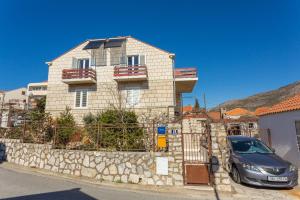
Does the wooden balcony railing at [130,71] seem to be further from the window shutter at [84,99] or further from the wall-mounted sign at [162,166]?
the wall-mounted sign at [162,166]

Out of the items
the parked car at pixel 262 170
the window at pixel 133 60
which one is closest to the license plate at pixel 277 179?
the parked car at pixel 262 170

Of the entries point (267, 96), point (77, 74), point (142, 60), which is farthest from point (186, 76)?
point (267, 96)

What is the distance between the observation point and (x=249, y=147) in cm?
860

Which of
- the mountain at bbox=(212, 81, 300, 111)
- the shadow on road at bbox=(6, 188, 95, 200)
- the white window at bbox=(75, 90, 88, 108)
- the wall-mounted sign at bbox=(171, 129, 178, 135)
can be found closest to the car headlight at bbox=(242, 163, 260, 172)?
the wall-mounted sign at bbox=(171, 129, 178, 135)

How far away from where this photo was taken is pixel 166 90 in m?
18.5

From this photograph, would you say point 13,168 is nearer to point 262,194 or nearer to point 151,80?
point 262,194

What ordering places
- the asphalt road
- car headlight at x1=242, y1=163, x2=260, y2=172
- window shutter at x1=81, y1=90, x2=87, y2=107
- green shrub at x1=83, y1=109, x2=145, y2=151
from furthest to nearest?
window shutter at x1=81, y1=90, x2=87, y2=107 → green shrub at x1=83, y1=109, x2=145, y2=151 → car headlight at x1=242, y1=163, x2=260, y2=172 → the asphalt road

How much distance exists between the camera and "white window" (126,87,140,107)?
744 inches

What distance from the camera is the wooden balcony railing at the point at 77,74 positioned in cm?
1905

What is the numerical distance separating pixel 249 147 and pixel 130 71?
507 inches

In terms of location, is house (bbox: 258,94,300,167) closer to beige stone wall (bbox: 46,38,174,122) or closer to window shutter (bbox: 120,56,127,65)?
beige stone wall (bbox: 46,38,174,122)

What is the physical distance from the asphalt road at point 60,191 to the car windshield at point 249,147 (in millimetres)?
3680

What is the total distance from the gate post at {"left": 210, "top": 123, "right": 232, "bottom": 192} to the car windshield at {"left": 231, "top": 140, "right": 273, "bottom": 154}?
0.84m

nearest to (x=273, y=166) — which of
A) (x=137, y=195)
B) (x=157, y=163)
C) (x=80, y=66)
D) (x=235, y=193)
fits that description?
(x=235, y=193)
